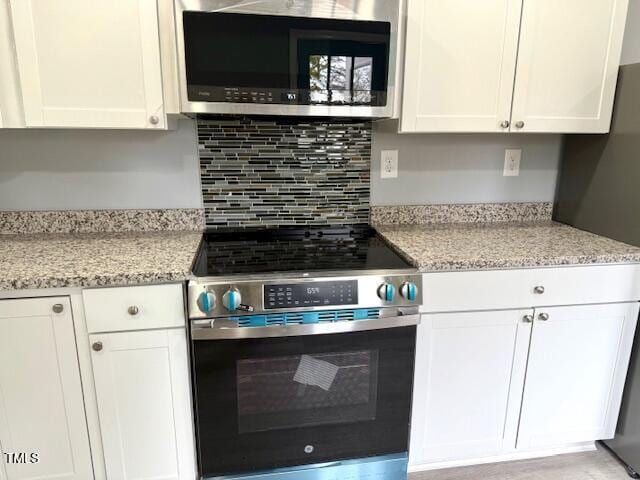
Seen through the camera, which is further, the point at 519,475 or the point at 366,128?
the point at 366,128

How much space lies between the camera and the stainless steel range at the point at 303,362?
53.0 inches

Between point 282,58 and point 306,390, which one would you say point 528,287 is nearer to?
point 306,390

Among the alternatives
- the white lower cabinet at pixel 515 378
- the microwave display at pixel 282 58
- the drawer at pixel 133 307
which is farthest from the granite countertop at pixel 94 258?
the white lower cabinet at pixel 515 378

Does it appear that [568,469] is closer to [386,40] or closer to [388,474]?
[388,474]

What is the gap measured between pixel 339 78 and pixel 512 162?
1054 mm

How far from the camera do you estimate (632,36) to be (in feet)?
6.01

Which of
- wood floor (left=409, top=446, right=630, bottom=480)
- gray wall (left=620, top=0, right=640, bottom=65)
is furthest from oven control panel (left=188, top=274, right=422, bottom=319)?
gray wall (left=620, top=0, right=640, bottom=65)

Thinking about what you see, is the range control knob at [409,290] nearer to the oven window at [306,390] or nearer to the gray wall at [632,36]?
the oven window at [306,390]

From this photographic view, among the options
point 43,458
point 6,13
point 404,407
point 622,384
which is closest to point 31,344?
point 43,458

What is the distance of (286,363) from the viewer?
141 cm

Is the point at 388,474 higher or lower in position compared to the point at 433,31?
lower

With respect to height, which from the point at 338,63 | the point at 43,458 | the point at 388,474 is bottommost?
the point at 388,474

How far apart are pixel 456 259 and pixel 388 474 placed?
33.0 inches

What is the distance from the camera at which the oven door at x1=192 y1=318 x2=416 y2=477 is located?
1.39 meters
